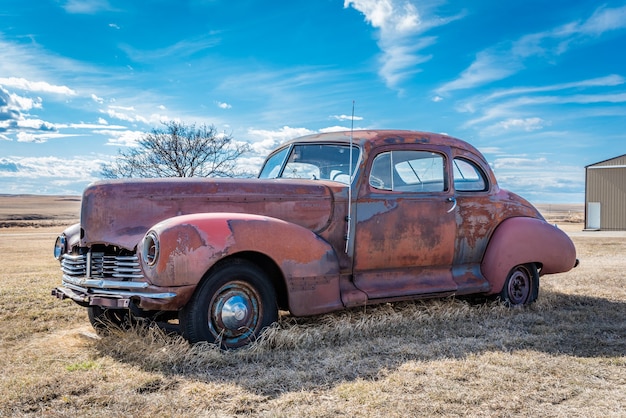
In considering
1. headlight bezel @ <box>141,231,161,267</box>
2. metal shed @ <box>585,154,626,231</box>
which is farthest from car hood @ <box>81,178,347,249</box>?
metal shed @ <box>585,154,626,231</box>

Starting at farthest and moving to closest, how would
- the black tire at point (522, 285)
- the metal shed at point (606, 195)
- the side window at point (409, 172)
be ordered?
the metal shed at point (606, 195)
the black tire at point (522, 285)
the side window at point (409, 172)

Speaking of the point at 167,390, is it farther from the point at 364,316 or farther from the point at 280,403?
the point at 364,316

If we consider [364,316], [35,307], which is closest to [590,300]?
[364,316]

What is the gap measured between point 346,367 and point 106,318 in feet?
8.75

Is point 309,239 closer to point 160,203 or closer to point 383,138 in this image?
point 160,203

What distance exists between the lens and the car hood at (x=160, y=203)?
510 centimetres

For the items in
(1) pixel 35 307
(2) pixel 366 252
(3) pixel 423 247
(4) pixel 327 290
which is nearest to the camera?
(4) pixel 327 290

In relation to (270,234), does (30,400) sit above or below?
below

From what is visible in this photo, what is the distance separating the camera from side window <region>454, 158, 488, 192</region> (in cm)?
668

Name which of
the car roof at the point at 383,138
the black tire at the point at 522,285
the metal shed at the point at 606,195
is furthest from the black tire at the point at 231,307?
the metal shed at the point at 606,195

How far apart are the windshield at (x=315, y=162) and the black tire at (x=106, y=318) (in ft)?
7.08

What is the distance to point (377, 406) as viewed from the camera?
364 centimetres

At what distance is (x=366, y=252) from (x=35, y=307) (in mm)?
4165

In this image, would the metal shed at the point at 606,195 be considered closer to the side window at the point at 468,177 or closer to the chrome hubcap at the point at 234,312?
the side window at the point at 468,177
